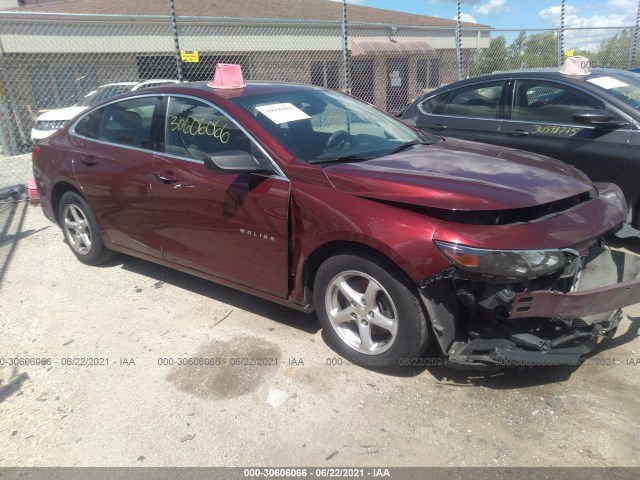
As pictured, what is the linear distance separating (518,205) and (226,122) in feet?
6.59

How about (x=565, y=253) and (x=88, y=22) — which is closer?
(x=565, y=253)

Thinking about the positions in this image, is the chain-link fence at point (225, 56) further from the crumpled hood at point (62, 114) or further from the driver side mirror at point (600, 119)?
the driver side mirror at point (600, 119)

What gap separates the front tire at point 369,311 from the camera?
9.82 feet

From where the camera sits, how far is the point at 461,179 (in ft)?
10.1

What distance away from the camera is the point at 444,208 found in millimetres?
2840

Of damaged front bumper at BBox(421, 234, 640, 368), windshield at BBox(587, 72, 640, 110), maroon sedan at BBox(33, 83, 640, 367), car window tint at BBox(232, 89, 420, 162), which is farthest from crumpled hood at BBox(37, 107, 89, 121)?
damaged front bumper at BBox(421, 234, 640, 368)

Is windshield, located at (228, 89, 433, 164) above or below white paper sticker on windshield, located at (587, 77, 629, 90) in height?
below

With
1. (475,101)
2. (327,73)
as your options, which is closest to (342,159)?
(475,101)

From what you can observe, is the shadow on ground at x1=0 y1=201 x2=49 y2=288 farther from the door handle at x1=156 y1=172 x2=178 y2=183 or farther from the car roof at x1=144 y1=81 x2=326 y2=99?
the car roof at x1=144 y1=81 x2=326 y2=99

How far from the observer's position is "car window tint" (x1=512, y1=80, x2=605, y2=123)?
527cm

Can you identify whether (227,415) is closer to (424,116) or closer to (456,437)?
(456,437)

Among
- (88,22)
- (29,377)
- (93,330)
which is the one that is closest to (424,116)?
(93,330)

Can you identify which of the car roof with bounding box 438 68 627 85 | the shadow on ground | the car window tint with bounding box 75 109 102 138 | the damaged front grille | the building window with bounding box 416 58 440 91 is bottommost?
the shadow on ground

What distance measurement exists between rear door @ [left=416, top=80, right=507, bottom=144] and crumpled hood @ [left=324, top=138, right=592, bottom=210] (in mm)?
2226
